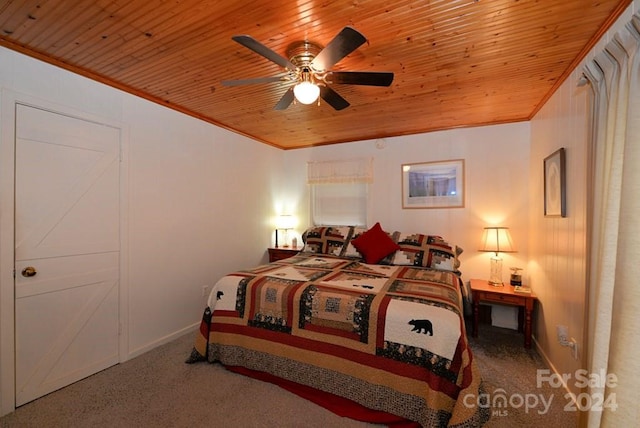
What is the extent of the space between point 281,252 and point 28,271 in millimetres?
2641

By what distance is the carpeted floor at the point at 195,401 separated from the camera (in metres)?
1.74

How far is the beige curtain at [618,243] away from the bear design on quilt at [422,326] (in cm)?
72

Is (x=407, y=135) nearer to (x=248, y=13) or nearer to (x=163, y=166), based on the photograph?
(x=248, y=13)

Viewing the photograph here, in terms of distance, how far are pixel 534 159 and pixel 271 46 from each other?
9.78 feet

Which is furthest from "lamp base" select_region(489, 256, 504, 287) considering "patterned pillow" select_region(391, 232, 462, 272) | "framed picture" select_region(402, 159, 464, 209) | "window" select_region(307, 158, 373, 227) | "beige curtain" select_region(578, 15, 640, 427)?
"beige curtain" select_region(578, 15, 640, 427)

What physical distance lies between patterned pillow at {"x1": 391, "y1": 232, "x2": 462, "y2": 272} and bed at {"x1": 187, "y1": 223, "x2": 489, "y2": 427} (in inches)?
12.1

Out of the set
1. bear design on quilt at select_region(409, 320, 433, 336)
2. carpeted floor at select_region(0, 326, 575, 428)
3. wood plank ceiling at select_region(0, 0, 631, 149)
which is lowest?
carpeted floor at select_region(0, 326, 575, 428)

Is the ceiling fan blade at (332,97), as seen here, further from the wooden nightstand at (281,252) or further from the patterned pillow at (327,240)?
the wooden nightstand at (281,252)

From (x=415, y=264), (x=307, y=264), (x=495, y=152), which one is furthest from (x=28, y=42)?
(x=495, y=152)

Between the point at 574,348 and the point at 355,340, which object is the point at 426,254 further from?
the point at 355,340

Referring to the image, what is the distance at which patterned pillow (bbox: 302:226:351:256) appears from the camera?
3639 mm

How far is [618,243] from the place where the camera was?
125 cm

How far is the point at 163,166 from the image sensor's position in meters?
2.79

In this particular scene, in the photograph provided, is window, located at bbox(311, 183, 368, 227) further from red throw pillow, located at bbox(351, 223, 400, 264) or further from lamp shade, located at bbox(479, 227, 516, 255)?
Answer: lamp shade, located at bbox(479, 227, 516, 255)
